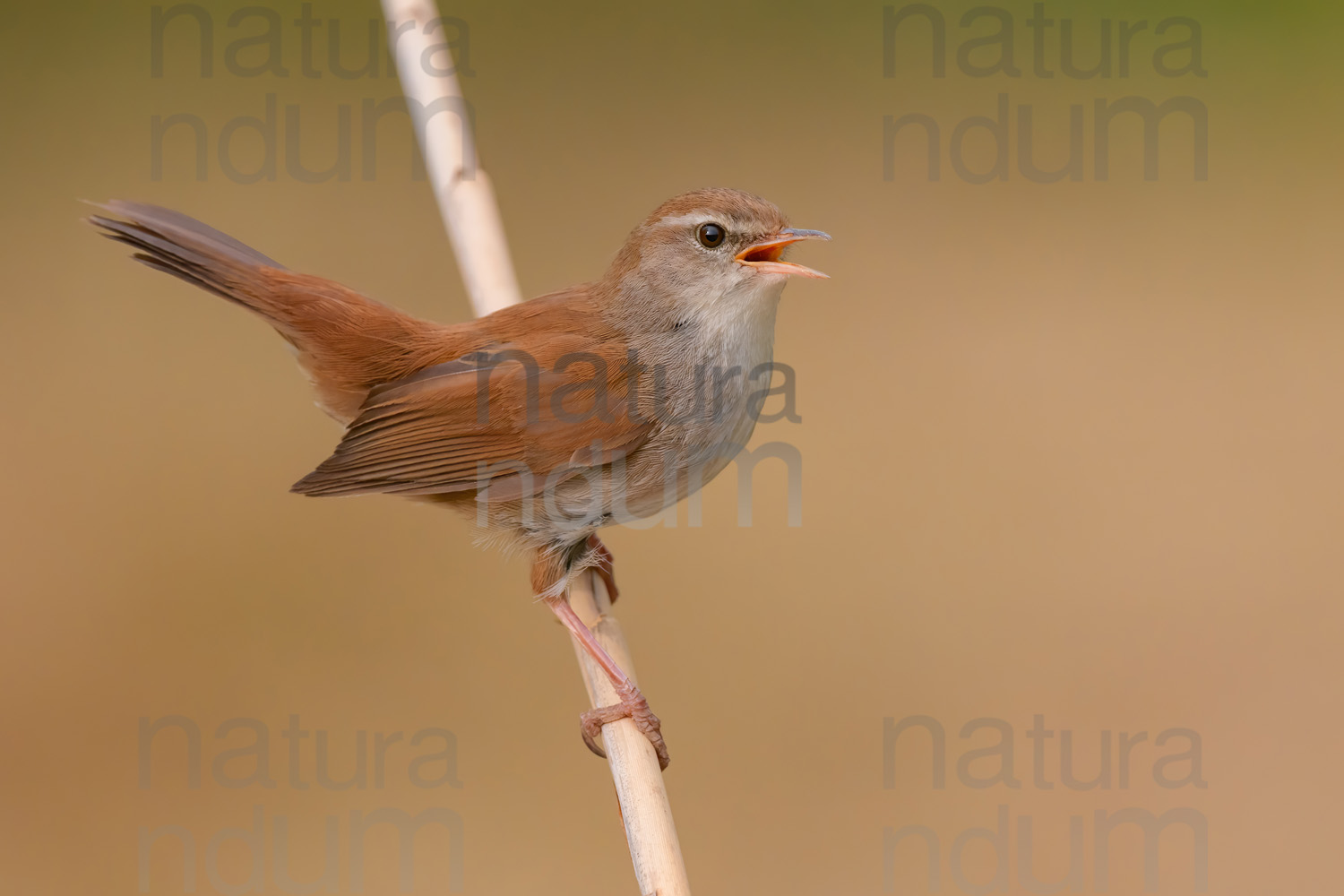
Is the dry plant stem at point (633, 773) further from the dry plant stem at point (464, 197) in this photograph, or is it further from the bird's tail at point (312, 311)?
the bird's tail at point (312, 311)

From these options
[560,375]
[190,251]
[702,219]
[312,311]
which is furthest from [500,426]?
[190,251]

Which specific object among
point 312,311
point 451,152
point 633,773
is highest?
point 451,152

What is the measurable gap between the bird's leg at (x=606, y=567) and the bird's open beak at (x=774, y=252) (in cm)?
64

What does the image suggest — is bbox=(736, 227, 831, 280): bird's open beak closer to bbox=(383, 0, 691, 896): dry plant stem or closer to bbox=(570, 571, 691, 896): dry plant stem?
bbox=(383, 0, 691, 896): dry plant stem

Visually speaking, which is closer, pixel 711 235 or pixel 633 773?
pixel 633 773

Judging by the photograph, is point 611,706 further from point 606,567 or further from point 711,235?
point 711,235

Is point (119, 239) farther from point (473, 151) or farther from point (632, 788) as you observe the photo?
point (632, 788)

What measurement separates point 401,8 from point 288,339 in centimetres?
65

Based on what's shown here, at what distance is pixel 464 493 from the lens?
2.01 metres

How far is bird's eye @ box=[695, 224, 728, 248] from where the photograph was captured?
6.15ft

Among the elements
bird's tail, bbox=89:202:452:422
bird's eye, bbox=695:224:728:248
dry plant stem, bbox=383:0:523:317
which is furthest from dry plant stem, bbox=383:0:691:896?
bird's eye, bbox=695:224:728:248

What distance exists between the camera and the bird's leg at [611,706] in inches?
72.6

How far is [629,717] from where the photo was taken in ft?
6.04

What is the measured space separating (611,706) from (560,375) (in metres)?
0.58
